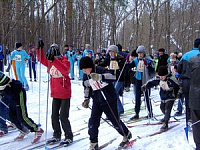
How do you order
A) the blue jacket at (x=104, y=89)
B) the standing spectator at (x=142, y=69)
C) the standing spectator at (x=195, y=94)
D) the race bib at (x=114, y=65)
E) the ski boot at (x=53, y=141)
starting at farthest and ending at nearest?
the standing spectator at (x=142, y=69), the race bib at (x=114, y=65), the ski boot at (x=53, y=141), the blue jacket at (x=104, y=89), the standing spectator at (x=195, y=94)

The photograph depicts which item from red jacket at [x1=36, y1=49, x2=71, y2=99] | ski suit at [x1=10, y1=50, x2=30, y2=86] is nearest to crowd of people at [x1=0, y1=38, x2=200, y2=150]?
red jacket at [x1=36, y1=49, x2=71, y2=99]

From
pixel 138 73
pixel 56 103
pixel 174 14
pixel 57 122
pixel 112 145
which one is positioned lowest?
pixel 112 145

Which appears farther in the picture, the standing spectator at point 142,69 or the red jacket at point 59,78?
the standing spectator at point 142,69

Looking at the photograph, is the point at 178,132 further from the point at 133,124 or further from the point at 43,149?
the point at 43,149

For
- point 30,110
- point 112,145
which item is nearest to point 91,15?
point 30,110

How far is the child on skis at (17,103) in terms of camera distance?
15.6 ft

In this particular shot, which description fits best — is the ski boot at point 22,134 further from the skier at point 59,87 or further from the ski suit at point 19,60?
the ski suit at point 19,60

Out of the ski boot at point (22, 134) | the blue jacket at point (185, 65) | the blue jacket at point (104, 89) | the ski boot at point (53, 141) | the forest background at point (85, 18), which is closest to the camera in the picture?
the blue jacket at point (104, 89)

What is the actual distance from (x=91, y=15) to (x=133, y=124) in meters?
15.5

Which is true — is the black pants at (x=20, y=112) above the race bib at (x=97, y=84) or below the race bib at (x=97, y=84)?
below

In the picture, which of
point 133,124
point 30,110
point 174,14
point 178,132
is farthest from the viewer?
point 174,14

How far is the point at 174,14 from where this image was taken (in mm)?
33594

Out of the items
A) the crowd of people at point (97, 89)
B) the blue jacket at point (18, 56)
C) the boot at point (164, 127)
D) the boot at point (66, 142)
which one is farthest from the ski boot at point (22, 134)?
the blue jacket at point (18, 56)

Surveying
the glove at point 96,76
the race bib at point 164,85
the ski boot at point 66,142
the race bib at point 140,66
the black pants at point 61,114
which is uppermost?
the race bib at point 140,66
